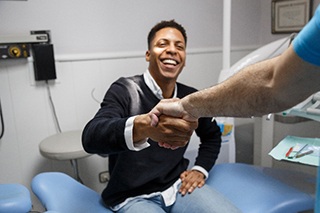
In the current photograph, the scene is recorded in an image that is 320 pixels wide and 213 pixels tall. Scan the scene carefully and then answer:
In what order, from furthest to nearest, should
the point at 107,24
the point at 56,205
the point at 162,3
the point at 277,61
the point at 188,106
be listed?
1. the point at 162,3
2. the point at 107,24
3. the point at 56,205
4. the point at 188,106
5. the point at 277,61

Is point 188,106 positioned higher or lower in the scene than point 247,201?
higher

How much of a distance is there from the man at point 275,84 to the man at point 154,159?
38cm

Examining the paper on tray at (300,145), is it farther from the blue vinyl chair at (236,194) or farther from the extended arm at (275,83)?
the extended arm at (275,83)

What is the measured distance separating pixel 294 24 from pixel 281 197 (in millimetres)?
1587

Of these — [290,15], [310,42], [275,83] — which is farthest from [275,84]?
[290,15]

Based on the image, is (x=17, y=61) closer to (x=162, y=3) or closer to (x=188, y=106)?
(x=162, y=3)

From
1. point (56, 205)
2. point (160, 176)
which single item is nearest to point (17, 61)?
point (56, 205)

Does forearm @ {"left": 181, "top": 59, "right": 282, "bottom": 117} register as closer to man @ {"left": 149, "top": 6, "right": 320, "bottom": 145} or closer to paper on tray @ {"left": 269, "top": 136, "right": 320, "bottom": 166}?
man @ {"left": 149, "top": 6, "right": 320, "bottom": 145}

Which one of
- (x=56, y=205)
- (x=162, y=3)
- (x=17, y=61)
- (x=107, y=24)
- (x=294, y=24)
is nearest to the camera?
(x=56, y=205)

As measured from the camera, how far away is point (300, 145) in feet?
4.55

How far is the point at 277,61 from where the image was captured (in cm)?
55

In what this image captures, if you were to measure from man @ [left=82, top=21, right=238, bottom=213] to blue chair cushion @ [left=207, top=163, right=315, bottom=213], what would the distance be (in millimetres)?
106

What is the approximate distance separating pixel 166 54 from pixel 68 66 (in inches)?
35.8

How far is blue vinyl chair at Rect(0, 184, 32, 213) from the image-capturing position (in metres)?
0.98
